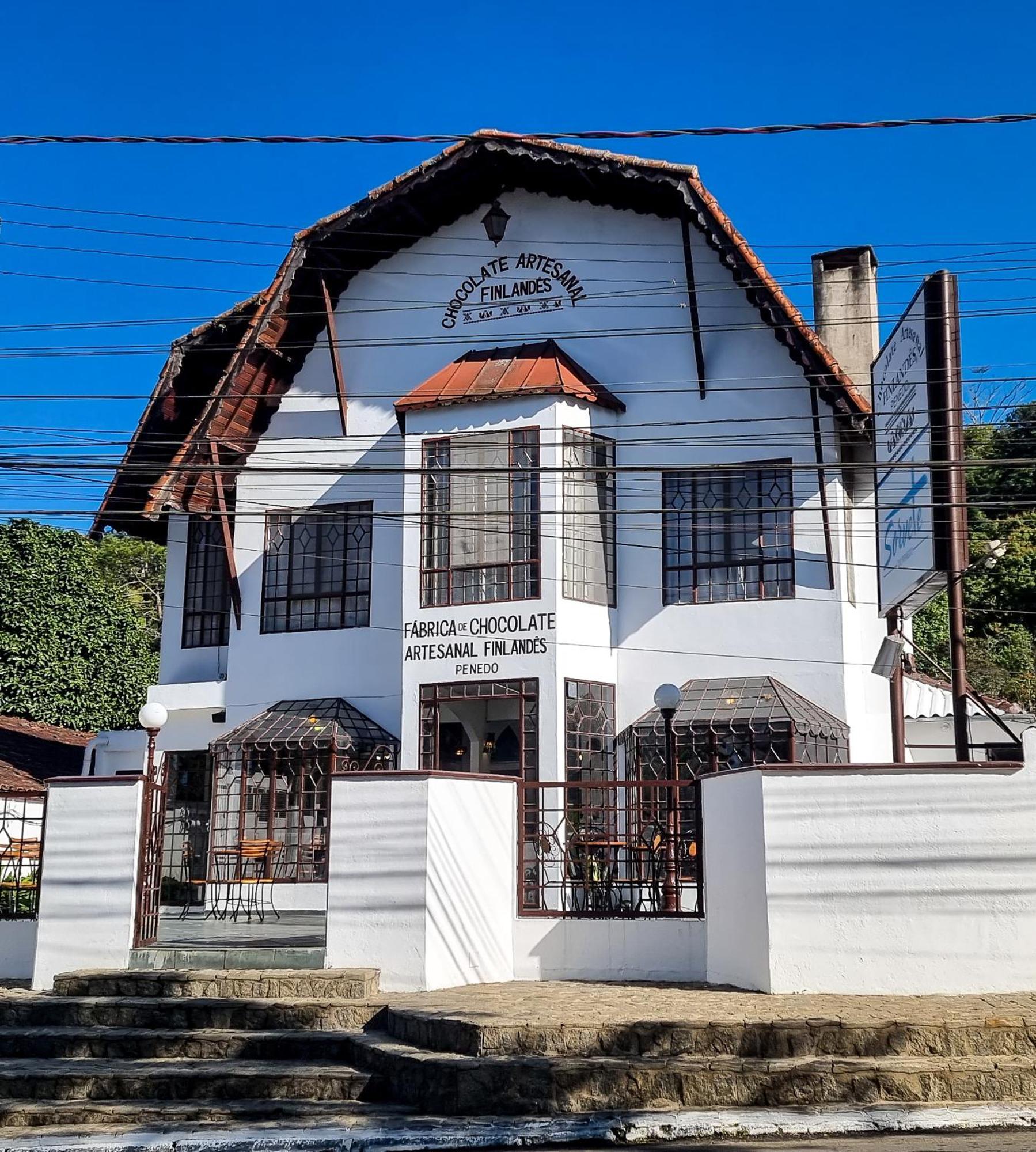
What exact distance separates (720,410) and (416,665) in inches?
194

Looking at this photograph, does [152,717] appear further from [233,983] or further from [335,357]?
[335,357]

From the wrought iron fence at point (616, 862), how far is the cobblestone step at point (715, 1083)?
3.25 meters

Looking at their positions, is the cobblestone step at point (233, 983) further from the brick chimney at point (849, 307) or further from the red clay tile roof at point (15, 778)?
the brick chimney at point (849, 307)

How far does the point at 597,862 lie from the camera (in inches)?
519

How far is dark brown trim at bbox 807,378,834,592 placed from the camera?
1620cm

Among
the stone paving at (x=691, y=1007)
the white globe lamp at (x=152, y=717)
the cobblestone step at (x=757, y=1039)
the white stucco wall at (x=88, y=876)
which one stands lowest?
the cobblestone step at (x=757, y=1039)

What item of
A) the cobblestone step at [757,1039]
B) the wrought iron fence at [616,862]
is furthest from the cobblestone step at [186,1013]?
the wrought iron fence at [616,862]

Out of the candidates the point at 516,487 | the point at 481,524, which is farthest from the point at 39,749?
the point at 516,487

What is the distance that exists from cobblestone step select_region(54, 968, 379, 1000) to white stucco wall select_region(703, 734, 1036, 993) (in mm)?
3210

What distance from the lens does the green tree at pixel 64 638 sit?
2873 cm

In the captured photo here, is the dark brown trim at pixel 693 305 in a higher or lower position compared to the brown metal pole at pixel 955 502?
higher

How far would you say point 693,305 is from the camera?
1697 centimetres

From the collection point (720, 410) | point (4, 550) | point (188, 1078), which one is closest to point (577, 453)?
point (720, 410)

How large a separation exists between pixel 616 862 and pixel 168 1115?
499 centimetres
